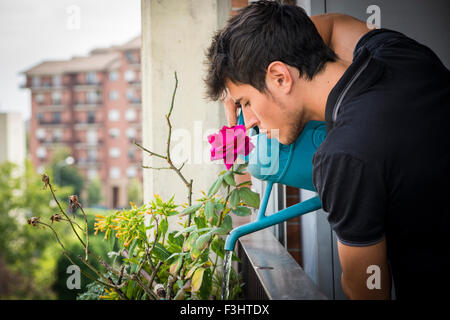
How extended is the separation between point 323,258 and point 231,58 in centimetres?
108

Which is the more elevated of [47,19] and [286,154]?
[47,19]

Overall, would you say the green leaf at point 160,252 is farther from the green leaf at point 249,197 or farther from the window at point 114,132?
the window at point 114,132

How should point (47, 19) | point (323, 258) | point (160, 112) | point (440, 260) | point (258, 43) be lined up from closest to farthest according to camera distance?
1. point (440, 260)
2. point (258, 43)
3. point (323, 258)
4. point (160, 112)
5. point (47, 19)

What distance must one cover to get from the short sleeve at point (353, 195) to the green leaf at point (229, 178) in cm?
50

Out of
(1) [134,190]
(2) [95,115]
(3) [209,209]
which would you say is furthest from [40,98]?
(3) [209,209]

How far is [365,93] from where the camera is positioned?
732mm

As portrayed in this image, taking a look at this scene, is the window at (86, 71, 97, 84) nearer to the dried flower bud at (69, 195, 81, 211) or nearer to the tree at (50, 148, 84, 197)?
the tree at (50, 148, 84, 197)

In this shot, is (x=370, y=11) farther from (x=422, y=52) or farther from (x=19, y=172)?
(x=19, y=172)

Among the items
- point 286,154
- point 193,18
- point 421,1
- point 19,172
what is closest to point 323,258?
point 286,154

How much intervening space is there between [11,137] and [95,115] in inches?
411

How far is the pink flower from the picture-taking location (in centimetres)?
101

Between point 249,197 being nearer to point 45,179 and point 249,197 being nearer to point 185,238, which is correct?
point 185,238

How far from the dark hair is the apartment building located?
4251 cm

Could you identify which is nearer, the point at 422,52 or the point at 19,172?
the point at 422,52
